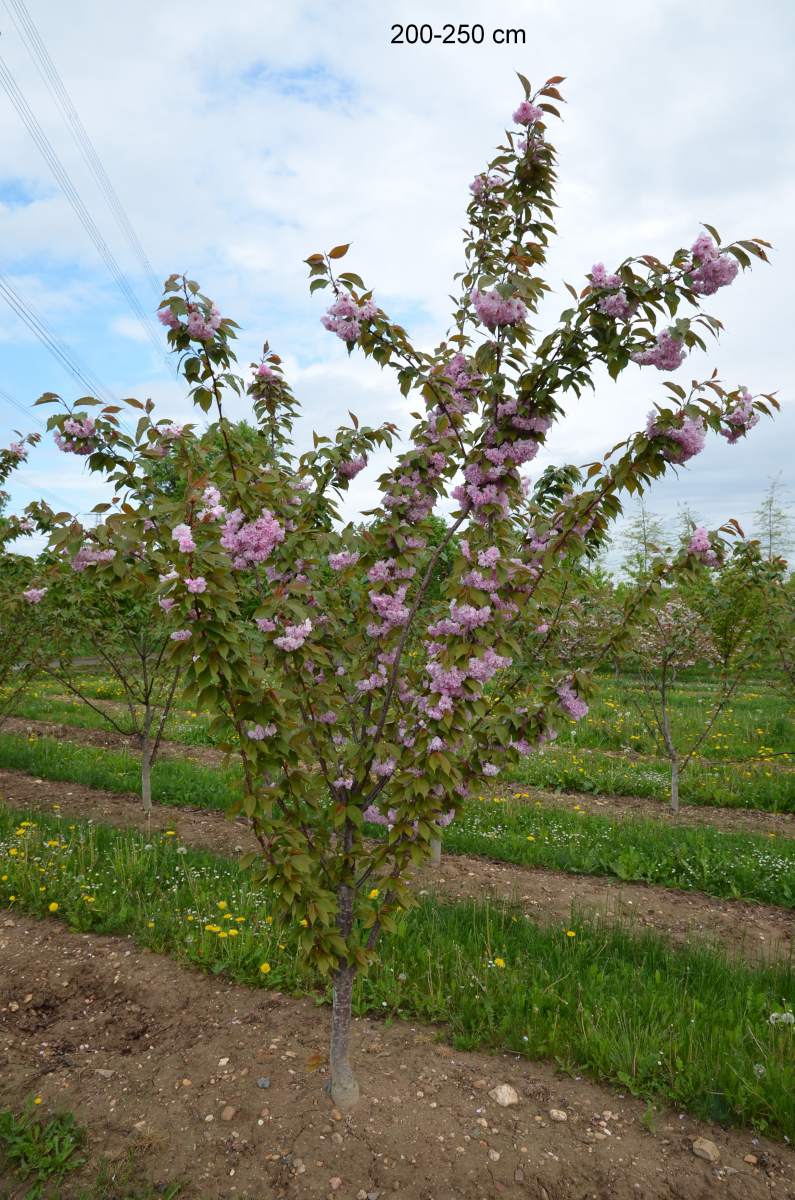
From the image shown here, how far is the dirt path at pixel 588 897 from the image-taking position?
14.4 feet

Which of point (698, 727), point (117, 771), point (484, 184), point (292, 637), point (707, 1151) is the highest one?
point (484, 184)

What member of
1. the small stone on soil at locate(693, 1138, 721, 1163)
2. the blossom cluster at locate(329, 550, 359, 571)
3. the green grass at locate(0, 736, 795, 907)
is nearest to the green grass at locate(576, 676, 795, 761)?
the green grass at locate(0, 736, 795, 907)

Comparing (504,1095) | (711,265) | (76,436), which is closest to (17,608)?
(76,436)

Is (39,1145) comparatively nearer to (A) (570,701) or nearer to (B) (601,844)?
(A) (570,701)

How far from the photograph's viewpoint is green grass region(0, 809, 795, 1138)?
2.87 m

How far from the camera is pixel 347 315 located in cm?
251

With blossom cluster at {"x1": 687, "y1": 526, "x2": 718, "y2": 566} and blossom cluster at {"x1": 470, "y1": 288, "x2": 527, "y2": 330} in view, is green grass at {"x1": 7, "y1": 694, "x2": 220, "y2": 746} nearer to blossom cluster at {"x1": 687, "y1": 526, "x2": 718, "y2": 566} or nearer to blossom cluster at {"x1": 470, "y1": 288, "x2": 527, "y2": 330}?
blossom cluster at {"x1": 687, "y1": 526, "x2": 718, "y2": 566}

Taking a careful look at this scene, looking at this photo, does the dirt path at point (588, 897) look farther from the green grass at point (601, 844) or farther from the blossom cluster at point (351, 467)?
the blossom cluster at point (351, 467)

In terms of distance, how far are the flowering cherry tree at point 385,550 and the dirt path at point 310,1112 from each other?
0.27m

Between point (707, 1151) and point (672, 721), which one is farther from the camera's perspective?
point (672, 721)

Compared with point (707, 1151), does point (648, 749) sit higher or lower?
higher

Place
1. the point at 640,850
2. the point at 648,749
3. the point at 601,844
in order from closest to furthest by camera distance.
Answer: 1. the point at 640,850
2. the point at 601,844
3. the point at 648,749

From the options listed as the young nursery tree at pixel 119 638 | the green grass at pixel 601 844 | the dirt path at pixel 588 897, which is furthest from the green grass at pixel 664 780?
the young nursery tree at pixel 119 638

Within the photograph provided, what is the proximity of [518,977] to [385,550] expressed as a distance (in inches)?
84.6
